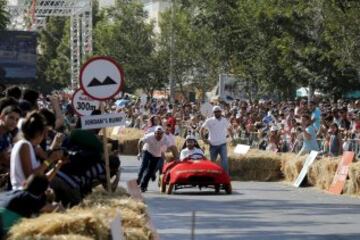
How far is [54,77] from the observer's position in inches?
A: 3903

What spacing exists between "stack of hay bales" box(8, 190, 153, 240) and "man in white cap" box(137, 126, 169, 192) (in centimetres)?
1211

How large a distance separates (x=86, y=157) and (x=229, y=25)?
3664 cm

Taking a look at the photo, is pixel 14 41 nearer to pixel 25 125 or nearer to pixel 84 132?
pixel 84 132

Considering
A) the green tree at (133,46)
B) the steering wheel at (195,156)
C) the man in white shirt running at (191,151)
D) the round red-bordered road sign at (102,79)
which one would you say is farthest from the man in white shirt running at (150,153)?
the green tree at (133,46)

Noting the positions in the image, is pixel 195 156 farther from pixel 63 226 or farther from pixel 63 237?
pixel 63 237

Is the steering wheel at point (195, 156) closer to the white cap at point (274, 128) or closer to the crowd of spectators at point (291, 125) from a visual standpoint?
the crowd of spectators at point (291, 125)

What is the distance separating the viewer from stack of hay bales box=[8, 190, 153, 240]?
1005cm

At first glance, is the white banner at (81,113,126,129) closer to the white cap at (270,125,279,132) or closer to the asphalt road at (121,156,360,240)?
the asphalt road at (121,156,360,240)

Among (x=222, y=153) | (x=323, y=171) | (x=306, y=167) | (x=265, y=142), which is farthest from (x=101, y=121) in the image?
(x=265, y=142)

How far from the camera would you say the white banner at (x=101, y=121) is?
16.9 m

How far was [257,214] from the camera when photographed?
2022 centimetres

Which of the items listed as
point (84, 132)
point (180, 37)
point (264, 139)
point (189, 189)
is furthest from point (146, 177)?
point (180, 37)

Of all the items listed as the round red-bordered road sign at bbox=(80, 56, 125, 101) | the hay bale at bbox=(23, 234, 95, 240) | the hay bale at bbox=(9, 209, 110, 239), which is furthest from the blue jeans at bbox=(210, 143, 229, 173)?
the hay bale at bbox=(23, 234, 95, 240)

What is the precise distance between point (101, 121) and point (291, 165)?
1234 cm
